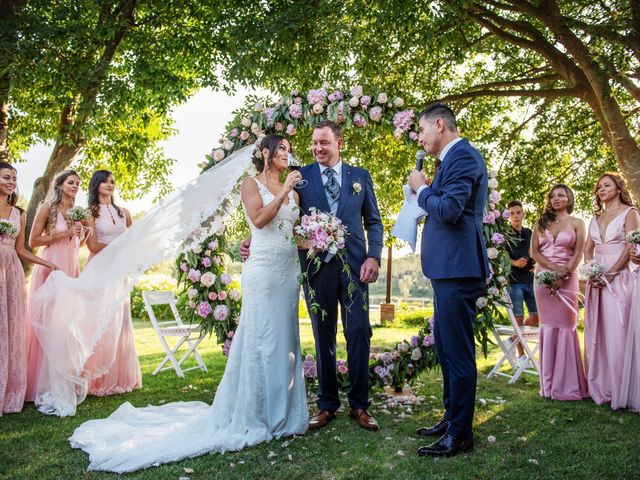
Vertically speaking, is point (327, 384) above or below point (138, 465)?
above

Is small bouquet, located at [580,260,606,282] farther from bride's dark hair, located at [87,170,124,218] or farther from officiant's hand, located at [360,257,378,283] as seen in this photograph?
bride's dark hair, located at [87,170,124,218]

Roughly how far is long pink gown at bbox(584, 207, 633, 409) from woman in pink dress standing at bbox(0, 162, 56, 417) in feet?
19.2

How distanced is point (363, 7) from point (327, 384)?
17.4ft

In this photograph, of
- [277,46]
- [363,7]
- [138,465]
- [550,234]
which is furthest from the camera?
[277,46]

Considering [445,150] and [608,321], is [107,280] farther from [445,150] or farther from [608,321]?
[608,321]

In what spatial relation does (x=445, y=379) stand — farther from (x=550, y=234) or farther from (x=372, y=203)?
(x=550, y=234)

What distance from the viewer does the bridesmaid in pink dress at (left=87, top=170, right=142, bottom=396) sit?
6.04m

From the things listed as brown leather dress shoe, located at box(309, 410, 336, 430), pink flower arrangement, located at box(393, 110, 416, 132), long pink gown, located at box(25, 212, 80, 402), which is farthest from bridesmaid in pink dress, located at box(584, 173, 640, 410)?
long pink gown, located at box(25, 212, 80, 402)

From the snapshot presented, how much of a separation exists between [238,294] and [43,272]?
216 cm

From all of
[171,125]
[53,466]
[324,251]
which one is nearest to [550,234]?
[324,251]

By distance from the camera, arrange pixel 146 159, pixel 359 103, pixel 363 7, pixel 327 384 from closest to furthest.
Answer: pixel 327 384, pixel 359 103, pixel 363 7, pixel 146 159

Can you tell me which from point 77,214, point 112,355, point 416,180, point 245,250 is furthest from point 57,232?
point 416,180

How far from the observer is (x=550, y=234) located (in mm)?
6398

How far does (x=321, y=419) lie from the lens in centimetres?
470
